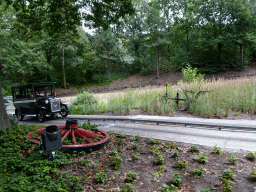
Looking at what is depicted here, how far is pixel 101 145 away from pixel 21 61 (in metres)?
24.2

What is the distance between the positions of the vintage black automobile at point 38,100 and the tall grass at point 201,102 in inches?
97.9

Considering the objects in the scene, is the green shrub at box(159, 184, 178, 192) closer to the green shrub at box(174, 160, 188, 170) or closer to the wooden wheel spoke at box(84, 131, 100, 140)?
the green shrub at box(174, 160, 188, 170)

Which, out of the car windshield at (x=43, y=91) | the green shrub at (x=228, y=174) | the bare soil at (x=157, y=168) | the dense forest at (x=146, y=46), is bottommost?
the bare soil at (x=157, y=168)

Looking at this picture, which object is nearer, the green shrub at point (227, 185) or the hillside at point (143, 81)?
the green shrub at point (227, 185)

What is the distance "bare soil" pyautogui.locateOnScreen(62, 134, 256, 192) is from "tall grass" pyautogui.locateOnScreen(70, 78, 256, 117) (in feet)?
14.3

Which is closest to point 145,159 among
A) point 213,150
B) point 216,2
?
point 213,150

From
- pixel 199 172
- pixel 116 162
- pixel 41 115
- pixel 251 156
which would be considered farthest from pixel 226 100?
pixel 41 115

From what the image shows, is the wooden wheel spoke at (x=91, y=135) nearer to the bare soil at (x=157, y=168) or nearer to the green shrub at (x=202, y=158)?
the bare soil at (x=157, y=168)

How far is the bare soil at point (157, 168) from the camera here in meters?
2.85

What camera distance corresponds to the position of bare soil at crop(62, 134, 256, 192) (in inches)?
112

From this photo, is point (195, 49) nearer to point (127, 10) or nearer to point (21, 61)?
point (127, 10)

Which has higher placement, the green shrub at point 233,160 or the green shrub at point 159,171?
the green shrub at point 233,160

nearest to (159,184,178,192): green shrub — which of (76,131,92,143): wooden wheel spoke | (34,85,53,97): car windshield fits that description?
(76,131,92,143): wooden wheel spoke

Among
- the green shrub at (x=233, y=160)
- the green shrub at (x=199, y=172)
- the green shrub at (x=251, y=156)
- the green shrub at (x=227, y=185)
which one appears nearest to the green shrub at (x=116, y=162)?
the green shrub at (x=199, y=172)
